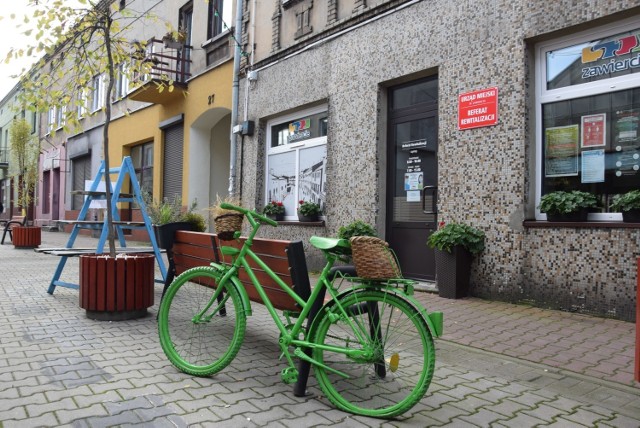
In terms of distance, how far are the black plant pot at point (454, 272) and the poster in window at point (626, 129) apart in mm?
2083

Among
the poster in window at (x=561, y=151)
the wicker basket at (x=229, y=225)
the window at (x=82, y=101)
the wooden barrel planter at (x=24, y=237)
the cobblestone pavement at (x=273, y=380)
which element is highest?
the window at (x=82, y=101)

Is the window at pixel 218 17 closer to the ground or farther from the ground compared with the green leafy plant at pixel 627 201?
farther from the ground

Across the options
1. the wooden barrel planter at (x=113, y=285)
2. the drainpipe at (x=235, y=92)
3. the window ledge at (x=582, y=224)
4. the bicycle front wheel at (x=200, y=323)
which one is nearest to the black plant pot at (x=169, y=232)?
the wooden barrel planter at (x=113, y=285)

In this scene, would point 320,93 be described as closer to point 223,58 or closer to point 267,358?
point 223,58

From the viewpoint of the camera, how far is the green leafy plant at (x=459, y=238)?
6.46m

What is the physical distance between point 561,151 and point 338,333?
4472mm

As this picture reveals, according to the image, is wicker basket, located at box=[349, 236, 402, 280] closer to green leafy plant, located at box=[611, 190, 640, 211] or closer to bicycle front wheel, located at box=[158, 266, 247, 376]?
bicycle front wheel, located at box=[158, 266, 247, 376]

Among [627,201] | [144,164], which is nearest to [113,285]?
[627,201]

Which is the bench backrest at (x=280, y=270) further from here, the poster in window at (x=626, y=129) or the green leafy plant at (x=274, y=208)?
the green leafy plant at (x=274, y=208)

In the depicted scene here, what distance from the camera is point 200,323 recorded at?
11.9 feet

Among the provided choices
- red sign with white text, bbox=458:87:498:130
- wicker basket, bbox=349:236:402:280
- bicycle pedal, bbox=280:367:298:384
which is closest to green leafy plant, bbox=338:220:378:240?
red sign with white text, bbox=458:87:498:130

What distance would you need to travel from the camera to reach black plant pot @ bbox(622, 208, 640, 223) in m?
5.21

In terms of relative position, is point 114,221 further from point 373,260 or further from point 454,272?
point 373,260

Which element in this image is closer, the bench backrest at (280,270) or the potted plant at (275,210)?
the bench backrest at (280,270)
